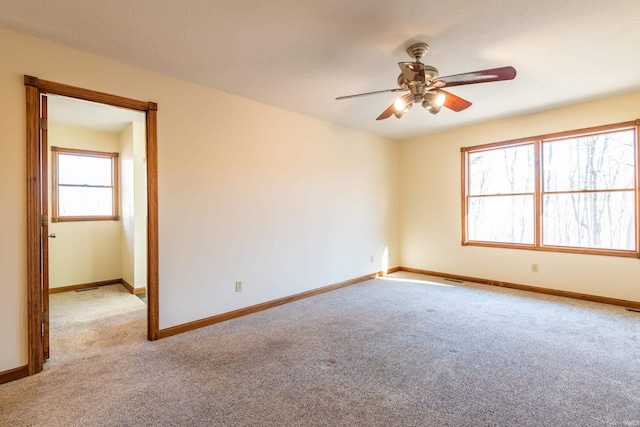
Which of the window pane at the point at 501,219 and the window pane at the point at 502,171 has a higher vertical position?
the window pane at the point at 502,171

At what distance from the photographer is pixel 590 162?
4023 mm

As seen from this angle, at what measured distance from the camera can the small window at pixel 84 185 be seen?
4672 millimetres

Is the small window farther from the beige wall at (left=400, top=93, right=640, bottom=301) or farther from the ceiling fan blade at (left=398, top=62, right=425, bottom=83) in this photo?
the beige wall at (left=400, top=93, right=640, bottom=301)

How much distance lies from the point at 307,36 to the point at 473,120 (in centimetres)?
336

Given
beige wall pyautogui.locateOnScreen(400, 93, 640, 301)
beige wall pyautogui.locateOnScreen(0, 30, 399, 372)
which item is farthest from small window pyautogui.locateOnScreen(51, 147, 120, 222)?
beige wall pyautogui.locateOnScreen(400, 93, 640, 301)

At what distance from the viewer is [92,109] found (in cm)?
394

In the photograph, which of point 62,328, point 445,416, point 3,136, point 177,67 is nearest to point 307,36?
point 177,67

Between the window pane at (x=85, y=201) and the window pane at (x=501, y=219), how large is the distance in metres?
6.06

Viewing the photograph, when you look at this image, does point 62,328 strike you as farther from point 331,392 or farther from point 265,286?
point 331,392

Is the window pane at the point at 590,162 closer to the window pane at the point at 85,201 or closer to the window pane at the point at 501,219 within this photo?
the window pane at the point at 501,219

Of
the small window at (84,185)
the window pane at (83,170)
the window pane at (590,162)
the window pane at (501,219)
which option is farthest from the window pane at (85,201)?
the window pane at (590,162)

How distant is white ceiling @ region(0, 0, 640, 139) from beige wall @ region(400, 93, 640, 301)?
2.52ft

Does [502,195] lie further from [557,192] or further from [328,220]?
[328,220]

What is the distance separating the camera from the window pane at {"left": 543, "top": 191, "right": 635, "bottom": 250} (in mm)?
3793
